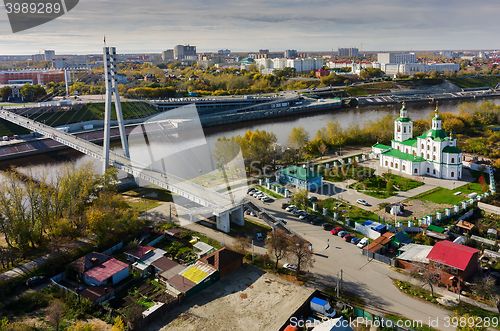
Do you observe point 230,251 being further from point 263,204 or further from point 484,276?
point 484,276

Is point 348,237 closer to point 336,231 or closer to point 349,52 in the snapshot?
point 336,231

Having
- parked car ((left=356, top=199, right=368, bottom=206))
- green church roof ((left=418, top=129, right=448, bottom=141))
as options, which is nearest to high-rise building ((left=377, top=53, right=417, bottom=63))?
green church roof ((left=418, top=129, right=448, bottom=141))

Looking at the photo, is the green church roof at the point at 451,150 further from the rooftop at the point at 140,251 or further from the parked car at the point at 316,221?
the rooftop at the point at 140,251

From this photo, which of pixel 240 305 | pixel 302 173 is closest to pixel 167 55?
pixel 302 173

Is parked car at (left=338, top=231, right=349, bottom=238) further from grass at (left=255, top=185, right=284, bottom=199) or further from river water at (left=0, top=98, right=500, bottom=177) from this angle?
river water at (left=0, top=98, right=500, bottom=177)

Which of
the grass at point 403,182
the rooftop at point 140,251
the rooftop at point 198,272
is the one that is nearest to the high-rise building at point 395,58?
the grass at point 403,182

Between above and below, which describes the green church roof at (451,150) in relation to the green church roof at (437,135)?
below

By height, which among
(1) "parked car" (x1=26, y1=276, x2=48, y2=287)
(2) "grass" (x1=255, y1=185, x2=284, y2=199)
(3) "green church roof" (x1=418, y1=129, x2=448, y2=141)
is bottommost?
(1) "parked car" (x1=26, y1=276, x2=48, y2=287)
